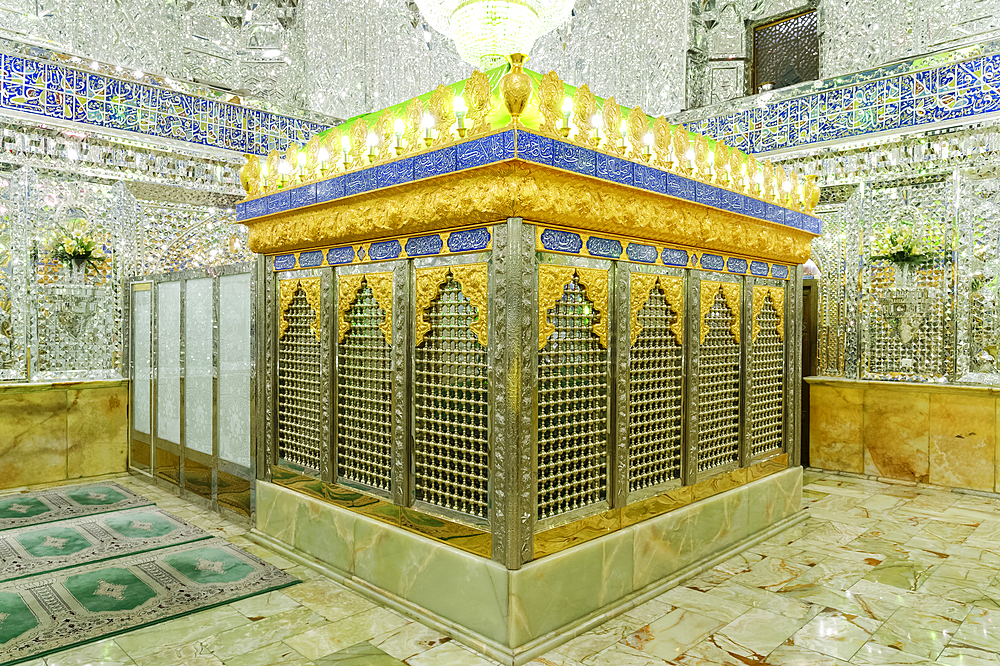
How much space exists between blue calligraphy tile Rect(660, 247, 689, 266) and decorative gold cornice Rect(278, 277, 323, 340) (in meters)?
1.59

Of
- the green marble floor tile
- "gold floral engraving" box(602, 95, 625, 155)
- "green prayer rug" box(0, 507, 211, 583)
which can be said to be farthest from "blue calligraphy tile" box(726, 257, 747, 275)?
"green prayer rug" box(0, 507, 211, 583)

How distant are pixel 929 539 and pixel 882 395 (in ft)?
5.64

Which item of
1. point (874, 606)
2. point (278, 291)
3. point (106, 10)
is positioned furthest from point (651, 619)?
point (106, 10)

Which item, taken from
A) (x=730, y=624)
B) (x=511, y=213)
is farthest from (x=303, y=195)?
(x=730, y=624)

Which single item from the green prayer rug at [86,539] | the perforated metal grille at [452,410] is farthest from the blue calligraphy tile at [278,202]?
the green prayer rug at [86,539]

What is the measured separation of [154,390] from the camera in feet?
15.5

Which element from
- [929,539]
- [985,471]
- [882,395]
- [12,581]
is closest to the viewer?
[12,581]

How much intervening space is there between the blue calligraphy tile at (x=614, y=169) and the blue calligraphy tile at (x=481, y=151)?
0.42 metres

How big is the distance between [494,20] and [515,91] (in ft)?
5.76

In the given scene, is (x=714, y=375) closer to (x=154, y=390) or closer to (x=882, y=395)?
(x=882, y=395)

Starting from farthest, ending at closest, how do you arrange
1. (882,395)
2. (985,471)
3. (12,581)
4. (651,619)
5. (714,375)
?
(882,395) < (985,471) < (714,375) < (12,581) < (651,619)

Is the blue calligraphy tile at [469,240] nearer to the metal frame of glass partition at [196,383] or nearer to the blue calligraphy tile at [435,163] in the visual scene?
the blue calligraphy tile at [435,163]

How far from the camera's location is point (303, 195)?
2873mm

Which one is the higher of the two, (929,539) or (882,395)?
(882,395)
